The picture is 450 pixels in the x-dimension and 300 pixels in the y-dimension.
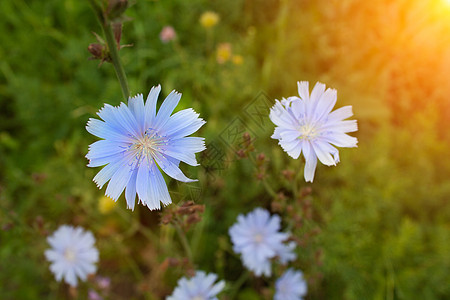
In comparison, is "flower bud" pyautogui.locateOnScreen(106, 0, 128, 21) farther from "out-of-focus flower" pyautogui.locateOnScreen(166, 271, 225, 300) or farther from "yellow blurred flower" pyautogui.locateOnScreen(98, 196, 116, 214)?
"yellow blurred flower" pyautogui.locateOnScreen(98, 196, 116, 214)

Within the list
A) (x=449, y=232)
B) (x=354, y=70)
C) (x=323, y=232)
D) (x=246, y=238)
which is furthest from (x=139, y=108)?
(x=354, y=70)

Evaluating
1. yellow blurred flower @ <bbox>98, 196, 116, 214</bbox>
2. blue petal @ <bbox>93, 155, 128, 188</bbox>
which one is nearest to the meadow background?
yellow blurred flower @ <bbox>98, 196, 116, 214</bbox>

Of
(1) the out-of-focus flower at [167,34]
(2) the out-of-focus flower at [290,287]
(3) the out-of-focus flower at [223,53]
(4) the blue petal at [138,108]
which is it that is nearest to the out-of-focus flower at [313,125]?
(4) the blue petal at [138,108]

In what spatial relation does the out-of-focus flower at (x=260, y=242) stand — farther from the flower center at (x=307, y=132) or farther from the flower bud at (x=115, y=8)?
the flower bud at (x=115, y=8)

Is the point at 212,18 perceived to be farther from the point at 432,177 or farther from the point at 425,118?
the point at 432,177

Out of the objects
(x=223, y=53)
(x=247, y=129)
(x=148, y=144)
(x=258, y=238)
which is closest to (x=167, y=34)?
(x=223, y=53)

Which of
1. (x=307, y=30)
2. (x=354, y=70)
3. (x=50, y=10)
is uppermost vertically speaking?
(x=50, y=10)

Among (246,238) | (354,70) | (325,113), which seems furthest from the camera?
(354,70)
